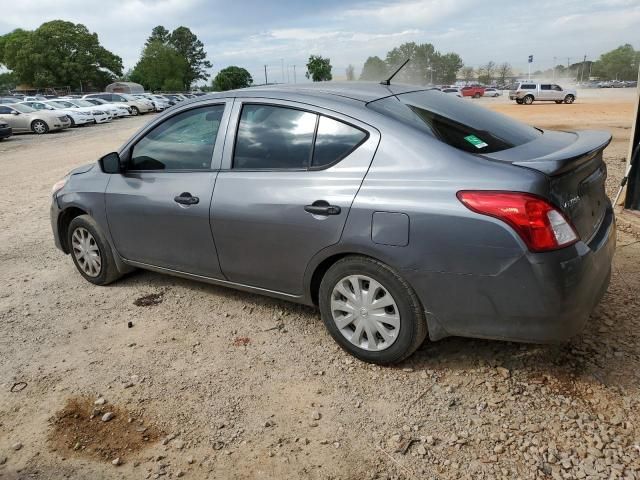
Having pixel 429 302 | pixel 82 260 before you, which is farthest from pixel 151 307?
pixel 429 302

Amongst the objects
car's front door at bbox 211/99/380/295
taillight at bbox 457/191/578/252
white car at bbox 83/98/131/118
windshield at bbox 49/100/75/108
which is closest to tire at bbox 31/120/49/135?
windshield at bbox 49/100/75/108

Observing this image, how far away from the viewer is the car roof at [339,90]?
331cm

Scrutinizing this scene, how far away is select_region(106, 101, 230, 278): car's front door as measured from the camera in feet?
12.0

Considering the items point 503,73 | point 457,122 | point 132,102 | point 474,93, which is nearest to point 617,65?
point 503,73

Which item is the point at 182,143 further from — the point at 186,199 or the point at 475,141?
the point at 475,141

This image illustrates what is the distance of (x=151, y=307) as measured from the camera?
4199 millimetres

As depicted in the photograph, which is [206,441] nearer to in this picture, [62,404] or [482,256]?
[62,404]

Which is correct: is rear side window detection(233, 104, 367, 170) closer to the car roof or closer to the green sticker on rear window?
the car roof

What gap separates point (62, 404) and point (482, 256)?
252 cm

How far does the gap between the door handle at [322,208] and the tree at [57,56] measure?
90369 mm

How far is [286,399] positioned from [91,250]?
8.59 feet

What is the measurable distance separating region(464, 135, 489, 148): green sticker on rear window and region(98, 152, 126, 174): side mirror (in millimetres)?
2690

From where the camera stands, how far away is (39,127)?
77.7ft

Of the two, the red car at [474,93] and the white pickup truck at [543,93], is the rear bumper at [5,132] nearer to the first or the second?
the white pickup truck at [543,93]
